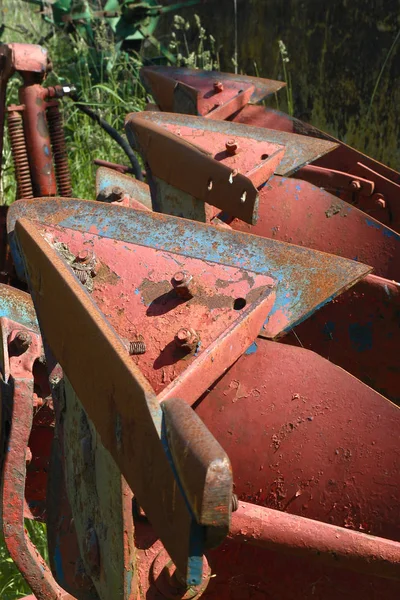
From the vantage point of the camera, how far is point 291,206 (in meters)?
2.65

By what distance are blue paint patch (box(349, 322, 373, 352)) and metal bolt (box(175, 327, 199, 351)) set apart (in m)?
0.81

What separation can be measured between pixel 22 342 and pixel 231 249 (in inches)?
19.4

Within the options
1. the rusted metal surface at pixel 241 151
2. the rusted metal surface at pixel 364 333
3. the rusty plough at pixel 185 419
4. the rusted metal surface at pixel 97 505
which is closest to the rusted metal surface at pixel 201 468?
the rusty plough at pixel 185 419

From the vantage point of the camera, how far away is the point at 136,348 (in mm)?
1503

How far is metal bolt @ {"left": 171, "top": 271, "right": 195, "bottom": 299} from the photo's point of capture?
5.13 ft

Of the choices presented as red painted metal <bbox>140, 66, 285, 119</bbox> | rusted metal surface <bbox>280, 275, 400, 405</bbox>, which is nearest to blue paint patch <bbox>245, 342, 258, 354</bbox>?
rusted metal surface <bbox>280, 275, 400, 405</bbox>

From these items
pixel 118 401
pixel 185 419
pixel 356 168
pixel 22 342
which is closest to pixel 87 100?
pixel 356 168

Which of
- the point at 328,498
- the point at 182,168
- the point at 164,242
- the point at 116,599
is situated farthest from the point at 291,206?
the point at 116,599

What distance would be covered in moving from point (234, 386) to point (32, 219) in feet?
1.87

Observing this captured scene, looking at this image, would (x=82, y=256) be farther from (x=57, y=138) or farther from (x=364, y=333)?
(x=57, y=138)

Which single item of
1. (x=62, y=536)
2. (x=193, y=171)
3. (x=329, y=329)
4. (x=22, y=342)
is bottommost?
(x=62, y=536)

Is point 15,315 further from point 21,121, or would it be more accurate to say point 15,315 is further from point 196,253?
point 21,121

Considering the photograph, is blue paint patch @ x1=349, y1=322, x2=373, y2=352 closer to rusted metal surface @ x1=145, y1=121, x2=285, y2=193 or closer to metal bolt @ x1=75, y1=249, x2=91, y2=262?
rusted metal surface @ x1=145, y1=121, x2=285, y2=193

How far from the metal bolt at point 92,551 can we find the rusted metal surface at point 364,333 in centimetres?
81
